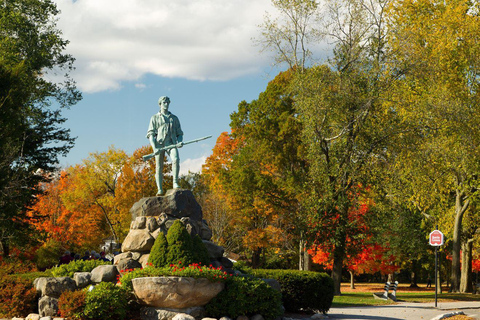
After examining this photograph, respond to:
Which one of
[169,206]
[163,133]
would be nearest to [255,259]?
[163,133]

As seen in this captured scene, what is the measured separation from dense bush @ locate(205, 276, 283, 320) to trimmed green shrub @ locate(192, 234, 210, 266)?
1.22 m

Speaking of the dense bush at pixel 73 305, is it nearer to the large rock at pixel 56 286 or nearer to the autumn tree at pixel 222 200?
the large rock at pixel 56 286

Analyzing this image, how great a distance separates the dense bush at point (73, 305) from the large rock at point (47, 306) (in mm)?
674

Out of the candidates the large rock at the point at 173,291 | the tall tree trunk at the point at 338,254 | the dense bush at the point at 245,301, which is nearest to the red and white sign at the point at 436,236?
the tall tree trunk at the point at 338,254

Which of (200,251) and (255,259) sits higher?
(200,251)

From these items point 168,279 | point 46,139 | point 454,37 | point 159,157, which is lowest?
point 168,279

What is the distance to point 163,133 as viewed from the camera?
56.0ft

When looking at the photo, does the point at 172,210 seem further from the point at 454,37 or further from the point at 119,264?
the point at 454,37

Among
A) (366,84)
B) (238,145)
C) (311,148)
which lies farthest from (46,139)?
(366,84)

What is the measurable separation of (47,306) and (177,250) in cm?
341

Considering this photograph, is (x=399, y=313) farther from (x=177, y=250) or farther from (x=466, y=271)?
(x=466, y=271)

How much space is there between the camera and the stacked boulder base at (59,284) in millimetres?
13633

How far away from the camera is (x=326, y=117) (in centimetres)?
2498

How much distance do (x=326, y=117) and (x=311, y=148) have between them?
1543 millimetres
